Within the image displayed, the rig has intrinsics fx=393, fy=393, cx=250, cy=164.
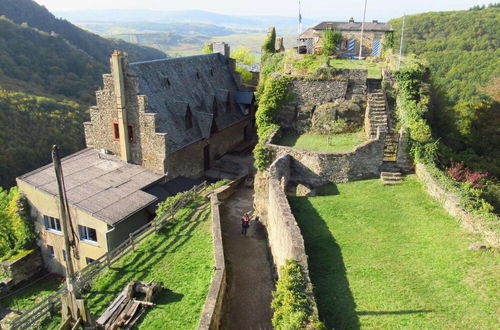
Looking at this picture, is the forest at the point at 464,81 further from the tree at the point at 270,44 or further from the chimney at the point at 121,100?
the chimney at the point at 121,100

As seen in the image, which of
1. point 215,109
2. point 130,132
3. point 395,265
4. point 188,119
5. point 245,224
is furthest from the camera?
point 215,109

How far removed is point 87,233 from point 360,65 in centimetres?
2604

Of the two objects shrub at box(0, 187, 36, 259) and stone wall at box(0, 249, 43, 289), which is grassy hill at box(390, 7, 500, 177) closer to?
shrub at box(0, 187, 36, 259)

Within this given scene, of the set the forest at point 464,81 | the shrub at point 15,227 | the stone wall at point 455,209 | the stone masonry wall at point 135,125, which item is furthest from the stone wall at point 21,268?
the forest at point 464,81

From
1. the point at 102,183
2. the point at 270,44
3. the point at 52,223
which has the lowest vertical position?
the point at 52,223

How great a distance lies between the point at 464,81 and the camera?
60125mm

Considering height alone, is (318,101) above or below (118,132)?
above

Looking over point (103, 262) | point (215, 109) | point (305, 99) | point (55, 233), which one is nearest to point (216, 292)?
point (103, 262)

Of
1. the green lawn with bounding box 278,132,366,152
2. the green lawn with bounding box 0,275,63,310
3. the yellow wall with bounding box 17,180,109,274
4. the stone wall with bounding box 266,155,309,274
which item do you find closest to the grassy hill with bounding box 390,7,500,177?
the green lawn with bounding box 278,132,366,152

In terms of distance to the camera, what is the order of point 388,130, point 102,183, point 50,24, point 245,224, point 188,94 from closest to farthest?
point 245,224 < point 102,183 < point 388,130 < point 188,94 < point 50,24

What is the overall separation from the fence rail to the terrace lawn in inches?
15.2

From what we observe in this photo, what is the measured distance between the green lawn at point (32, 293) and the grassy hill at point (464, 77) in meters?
27.1

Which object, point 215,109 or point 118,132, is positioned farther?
point 215,109

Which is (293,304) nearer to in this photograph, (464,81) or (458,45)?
(464,81)
